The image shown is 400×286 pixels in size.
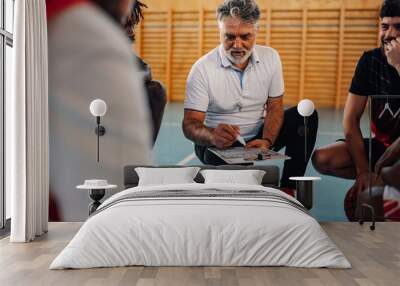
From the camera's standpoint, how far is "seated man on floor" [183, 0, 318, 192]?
24.4 feet

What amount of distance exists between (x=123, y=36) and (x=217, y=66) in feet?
4.35

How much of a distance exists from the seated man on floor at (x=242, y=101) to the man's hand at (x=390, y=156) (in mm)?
929

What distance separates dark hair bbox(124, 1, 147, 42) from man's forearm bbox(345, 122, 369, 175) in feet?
10.4

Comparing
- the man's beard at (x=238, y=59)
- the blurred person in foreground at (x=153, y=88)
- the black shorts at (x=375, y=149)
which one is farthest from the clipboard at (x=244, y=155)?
the man's beard at (x=238, y=59)

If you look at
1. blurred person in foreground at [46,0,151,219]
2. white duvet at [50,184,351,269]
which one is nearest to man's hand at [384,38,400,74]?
blurred person in foreground at [46,0,151,219]

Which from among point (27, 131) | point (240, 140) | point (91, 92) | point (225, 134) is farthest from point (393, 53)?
point (27, 131)

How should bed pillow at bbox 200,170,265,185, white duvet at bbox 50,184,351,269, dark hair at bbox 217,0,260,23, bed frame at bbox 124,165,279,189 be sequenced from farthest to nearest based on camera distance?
dark hair at bbox 217,0,260,23 < bed frame at bbox 124,165,279,189 < bed pillow at bbox 200,170,265,185 < white duvet at bbox 50,184,351,269

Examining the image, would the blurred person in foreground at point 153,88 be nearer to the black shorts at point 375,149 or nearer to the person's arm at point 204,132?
the person's arm at point 204,132

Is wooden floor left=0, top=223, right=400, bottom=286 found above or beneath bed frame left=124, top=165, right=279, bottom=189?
beneath

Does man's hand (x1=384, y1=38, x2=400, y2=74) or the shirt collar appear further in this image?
the shirt collar

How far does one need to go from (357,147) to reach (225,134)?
175 centimetres

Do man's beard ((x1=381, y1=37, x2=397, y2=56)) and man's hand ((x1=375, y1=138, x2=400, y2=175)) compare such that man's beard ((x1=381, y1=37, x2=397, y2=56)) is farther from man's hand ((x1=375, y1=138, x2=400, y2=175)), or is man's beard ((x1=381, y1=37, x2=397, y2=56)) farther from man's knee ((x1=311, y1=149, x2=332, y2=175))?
man's knee ((x1=311, y1=149, x2=332, y2=175))

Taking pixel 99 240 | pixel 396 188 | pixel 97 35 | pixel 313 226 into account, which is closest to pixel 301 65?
pixel 396 188

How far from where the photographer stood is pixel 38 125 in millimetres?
6312
